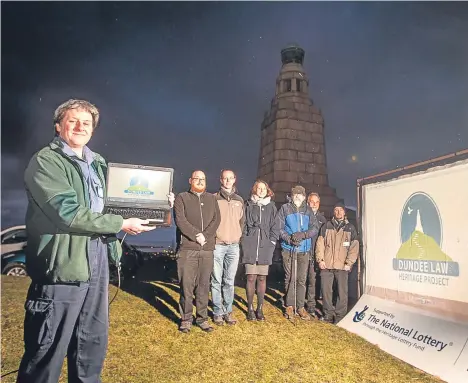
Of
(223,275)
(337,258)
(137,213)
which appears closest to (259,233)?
(223,275)

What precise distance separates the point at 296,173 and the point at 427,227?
545 inches

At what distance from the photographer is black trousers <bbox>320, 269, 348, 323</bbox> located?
7.05 metres

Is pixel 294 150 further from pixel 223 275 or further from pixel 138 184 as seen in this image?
pixel 138 184

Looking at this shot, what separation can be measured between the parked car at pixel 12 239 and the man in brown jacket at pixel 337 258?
1053 centimetres

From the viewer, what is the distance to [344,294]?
7.12 m

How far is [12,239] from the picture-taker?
40.0 ft

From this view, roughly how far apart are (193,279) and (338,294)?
3291 millimetres

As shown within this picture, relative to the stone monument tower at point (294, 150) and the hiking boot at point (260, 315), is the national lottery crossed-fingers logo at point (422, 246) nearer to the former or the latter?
the hiking boot at point (260, 315)

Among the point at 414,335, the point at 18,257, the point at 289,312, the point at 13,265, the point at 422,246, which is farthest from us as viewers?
the point at 18,257

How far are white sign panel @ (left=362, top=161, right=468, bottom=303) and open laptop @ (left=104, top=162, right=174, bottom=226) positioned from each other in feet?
15.0

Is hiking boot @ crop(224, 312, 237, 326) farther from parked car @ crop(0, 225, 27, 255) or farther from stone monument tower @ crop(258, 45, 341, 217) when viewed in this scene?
stone monument tower @ crop(258, 45, 341, 217)

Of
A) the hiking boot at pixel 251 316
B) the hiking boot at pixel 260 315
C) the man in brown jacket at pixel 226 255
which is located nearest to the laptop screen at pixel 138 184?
the man in brown jacket at pixel 226 255

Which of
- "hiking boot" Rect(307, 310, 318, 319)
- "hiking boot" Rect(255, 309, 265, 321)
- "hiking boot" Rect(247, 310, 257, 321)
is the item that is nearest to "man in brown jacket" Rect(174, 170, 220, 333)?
"hiking boot" Rect(247, 310, 257, 321)

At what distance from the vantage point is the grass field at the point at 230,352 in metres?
4.36
